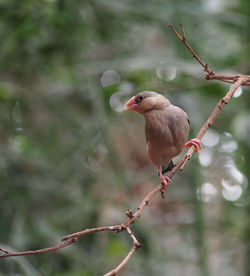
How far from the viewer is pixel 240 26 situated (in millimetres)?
4164

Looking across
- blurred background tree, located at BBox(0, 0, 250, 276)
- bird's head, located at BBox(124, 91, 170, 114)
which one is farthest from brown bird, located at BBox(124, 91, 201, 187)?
blurred background tree, located at BBox(0, 0, 250, 276)

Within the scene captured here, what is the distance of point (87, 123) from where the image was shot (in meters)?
4.33

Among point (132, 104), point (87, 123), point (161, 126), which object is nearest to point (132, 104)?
point (132, 104)

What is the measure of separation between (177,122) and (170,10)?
1777mm

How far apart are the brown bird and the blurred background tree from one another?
0.59m

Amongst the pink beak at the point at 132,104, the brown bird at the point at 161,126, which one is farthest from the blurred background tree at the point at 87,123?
the pink beak at the point at 132,104

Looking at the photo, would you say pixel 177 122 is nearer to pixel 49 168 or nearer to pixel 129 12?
pixel 129 12

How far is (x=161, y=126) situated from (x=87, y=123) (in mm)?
1895

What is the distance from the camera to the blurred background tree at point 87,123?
3588mm

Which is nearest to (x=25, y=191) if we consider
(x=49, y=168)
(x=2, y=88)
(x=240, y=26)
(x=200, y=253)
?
(x=49, y=168)

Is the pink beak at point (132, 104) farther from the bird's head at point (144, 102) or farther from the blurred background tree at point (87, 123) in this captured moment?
the blurred background tree at point (87, 123)

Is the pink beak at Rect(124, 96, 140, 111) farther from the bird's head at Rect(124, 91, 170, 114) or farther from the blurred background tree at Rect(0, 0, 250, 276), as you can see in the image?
the blurred background tree at Rect(0, 0, 250, 276)

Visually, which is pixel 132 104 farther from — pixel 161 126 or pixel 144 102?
pixel 161 126

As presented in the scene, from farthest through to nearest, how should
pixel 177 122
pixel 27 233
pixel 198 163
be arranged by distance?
pixel 27 233 → pixel 198 163 → pixel 177 122
